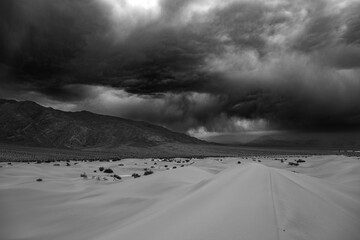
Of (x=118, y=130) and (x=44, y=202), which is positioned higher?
(x=118, y=130)

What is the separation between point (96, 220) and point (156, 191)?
2557mm

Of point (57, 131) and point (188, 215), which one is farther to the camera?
point (57, 131)

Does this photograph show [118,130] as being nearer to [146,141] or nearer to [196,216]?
[146,141]

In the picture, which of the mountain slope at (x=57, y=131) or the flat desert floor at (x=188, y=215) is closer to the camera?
the flat desert floor at (x=188, y=215)

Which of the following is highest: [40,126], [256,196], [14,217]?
[40,126]

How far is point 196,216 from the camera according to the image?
3824 millimetres

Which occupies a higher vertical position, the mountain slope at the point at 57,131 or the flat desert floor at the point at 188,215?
→ the mountain slope at the point at 57,131

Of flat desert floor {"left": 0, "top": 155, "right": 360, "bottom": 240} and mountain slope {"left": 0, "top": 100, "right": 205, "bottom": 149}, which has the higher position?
mountain slope {"left": 0, "top": 100, "right": 205, "bottom": 149}

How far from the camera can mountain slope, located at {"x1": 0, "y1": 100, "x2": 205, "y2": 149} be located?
5737 inches

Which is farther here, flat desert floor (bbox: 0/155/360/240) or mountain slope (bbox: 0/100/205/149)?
mountain slope (bbox: 0/100/205/149)

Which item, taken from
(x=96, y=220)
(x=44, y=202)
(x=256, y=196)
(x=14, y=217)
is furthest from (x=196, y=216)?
(x=44, y=202)

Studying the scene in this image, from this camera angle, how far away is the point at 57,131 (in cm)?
15488

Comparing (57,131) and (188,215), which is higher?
(57,131)

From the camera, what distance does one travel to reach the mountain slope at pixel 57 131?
5737 inches
